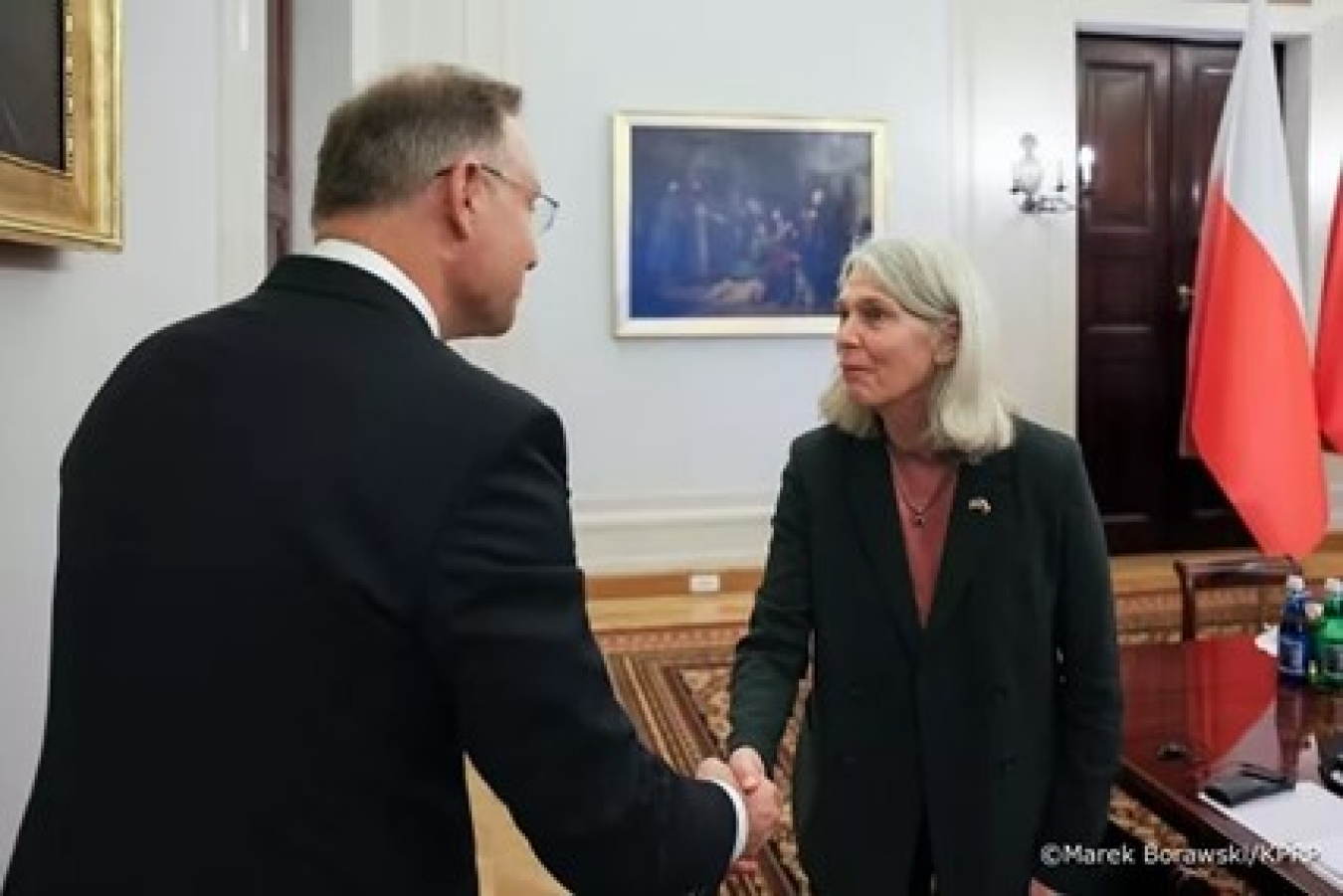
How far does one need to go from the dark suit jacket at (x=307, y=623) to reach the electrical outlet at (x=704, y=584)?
5618 millimetres

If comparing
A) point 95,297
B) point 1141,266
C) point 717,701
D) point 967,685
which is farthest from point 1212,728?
point 1141,266

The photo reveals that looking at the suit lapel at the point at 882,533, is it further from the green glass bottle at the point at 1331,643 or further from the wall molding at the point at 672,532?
the wall molding at the point at 672,532

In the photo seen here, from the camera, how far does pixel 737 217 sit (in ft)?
21.9

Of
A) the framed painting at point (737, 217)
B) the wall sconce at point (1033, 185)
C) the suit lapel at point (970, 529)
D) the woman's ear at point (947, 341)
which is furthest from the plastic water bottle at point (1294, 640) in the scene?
the wall sconce at point (1033, 185)

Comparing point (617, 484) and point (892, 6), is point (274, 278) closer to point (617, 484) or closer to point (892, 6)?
point (617, 484)

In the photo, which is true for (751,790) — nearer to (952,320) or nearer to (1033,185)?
(952,320)

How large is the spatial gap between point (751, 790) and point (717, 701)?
3069 millimetres

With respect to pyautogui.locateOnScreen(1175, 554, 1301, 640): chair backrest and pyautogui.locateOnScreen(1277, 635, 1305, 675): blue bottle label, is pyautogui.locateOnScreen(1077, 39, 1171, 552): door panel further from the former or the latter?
pyautogui.locateOnScreen(1277, 635, 1305, 675): blue bottle label

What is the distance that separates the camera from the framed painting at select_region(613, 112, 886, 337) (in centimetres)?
658

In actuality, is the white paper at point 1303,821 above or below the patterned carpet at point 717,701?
above

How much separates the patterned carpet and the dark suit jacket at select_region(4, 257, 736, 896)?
1.39m

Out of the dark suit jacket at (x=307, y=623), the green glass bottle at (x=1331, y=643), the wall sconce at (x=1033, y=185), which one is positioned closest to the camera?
the dark suit jacket at (x=307, y=623)

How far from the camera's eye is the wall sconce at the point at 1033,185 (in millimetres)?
6848

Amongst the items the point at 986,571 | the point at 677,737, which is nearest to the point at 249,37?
the point at 986,571
